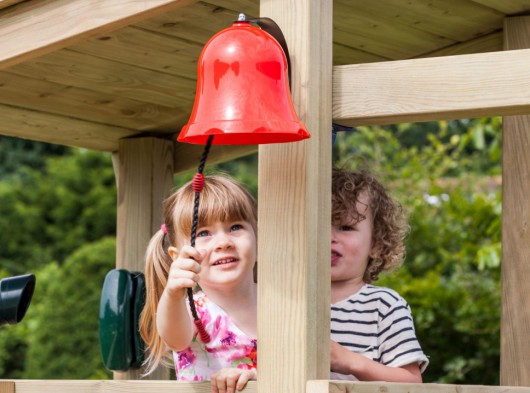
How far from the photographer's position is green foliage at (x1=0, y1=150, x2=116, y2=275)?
11.1 m

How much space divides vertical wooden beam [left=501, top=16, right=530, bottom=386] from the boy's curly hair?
0.55 metres

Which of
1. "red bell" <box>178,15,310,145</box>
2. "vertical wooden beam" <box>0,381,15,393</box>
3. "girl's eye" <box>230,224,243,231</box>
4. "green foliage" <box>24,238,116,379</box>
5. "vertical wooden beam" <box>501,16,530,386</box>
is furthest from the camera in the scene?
"green foliage" <box>24,238,116,379</box>

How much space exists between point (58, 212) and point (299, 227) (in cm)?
943

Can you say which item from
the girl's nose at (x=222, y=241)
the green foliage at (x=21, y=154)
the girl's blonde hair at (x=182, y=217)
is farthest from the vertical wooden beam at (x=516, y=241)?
the green foliage at (x=21, y=154)

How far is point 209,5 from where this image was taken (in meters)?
3.06

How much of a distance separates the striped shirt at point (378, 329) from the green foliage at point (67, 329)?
655cm

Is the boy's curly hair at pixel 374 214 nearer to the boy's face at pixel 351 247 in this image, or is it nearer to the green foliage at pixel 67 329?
the boy's face at pixel 351 247

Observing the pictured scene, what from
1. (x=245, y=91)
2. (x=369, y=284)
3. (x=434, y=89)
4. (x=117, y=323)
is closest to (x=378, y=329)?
(x=369, y=284)

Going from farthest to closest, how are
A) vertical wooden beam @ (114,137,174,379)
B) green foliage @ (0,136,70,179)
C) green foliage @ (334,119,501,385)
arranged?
green foliage @ (0,136,70,179) → green foliage @ (334,119,501,385) → vertical wooden beam @ (114,137,174,379)

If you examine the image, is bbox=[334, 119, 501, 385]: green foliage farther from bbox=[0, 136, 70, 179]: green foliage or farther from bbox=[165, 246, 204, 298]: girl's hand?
bbox=[0, 136, 70, 179]: green foliage

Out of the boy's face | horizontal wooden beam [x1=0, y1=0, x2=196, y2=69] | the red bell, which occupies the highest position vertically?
horizontal wooden beam [x1=0, y1=0, x2=196, y2=69]

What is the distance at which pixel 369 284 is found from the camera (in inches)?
115

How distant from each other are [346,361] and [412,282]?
4.92 m

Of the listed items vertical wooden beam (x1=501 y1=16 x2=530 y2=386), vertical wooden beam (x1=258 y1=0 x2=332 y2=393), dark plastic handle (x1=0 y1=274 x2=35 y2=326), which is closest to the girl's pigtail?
dark plastic handle (x1=0 y1=274 x2=35 y2=326)
